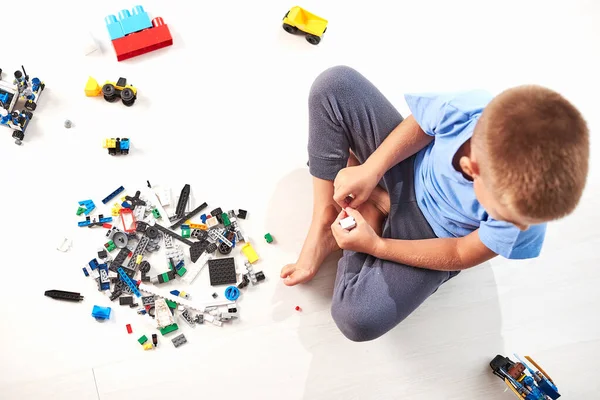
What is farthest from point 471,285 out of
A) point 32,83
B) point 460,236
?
point 32,83

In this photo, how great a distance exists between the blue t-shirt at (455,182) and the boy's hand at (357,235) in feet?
0.45

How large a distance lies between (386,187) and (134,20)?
79cm

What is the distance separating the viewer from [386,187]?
118 centimetres

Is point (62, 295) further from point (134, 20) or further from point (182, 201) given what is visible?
point (134, 20)

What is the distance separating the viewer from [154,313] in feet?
4.01

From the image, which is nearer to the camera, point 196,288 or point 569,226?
point 196,288

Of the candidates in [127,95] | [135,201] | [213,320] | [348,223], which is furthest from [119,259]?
[348,223]

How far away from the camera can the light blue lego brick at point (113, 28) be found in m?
1.37

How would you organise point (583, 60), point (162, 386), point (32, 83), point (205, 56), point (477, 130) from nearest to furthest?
point (477, 130), point (162, 386), point (32, 83), point (205, 56), point (583, 60)

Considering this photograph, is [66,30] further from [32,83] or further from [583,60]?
[583,60]

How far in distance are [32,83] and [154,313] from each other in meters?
0.65

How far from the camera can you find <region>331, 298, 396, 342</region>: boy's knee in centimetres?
112

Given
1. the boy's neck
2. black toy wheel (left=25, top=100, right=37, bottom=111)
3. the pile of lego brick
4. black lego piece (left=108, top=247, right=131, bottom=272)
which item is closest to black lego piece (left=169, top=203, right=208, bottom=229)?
the pile of lego brick

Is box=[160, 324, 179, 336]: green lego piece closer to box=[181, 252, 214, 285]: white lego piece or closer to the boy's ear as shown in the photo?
box=[181, 252, 214, 285]: white lego piece
